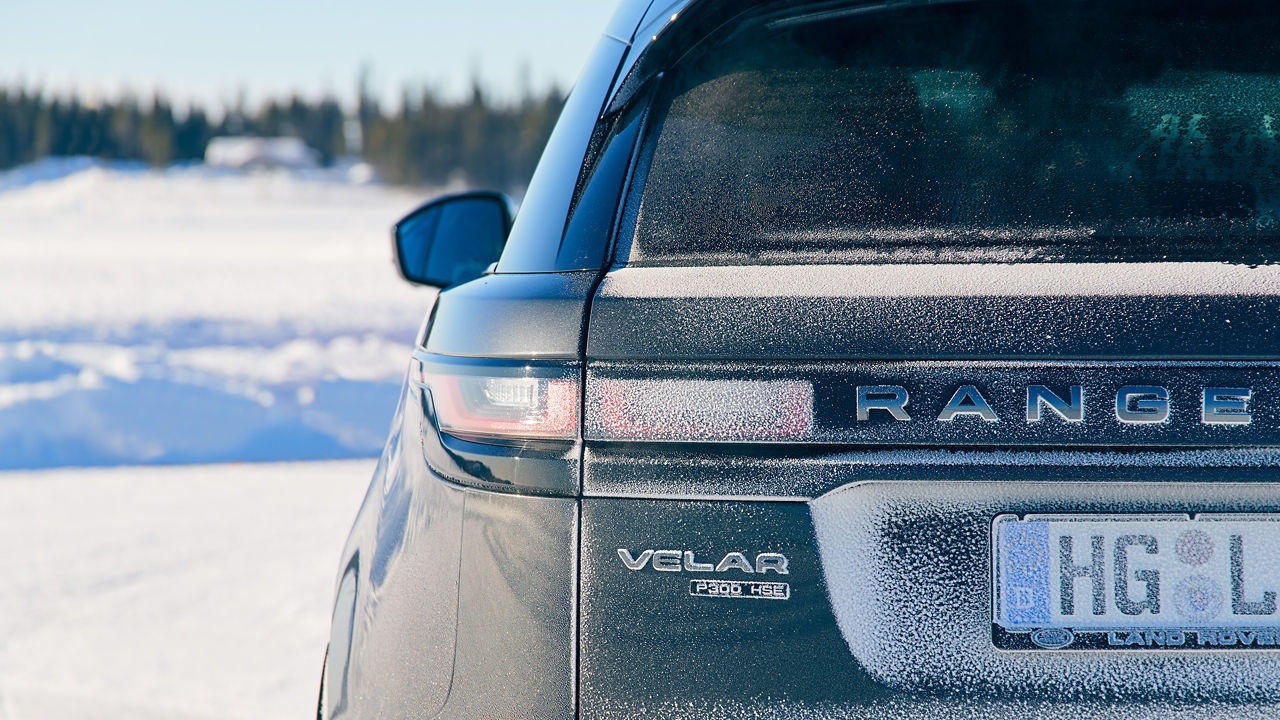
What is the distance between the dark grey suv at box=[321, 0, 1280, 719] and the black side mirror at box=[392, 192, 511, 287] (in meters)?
0.95

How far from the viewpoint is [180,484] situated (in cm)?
578

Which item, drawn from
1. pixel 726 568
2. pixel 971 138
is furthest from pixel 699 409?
pixel 971 138

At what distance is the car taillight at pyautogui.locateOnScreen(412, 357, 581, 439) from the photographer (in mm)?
1273

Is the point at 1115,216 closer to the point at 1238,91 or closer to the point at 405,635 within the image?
the point at 1238,91

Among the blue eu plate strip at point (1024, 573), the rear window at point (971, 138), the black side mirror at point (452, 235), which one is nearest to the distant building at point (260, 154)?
the black side mirror at point (452, 235)

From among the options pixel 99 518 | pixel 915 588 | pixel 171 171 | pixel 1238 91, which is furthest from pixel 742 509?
pixel 171 171

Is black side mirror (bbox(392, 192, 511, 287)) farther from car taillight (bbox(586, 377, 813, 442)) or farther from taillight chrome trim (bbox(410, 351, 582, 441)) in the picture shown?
car taillight (bbox(586, 377, 813, 442))

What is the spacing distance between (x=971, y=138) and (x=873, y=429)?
0.51 meters

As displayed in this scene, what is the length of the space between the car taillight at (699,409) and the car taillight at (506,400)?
4 centimetres

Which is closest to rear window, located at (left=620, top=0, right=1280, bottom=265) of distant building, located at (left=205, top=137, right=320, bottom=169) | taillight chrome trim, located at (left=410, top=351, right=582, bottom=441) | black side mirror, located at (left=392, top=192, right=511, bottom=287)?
taillight chrome trim, located at (left=410, top=351, right=582, bottom=441)

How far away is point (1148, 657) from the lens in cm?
117

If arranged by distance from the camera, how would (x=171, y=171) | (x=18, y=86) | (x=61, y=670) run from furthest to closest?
(x=18, y=86)
(x=171, y=171)
(x=61, y=670)

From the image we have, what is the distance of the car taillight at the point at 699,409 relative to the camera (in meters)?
1.21

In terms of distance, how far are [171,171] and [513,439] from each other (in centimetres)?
8479
